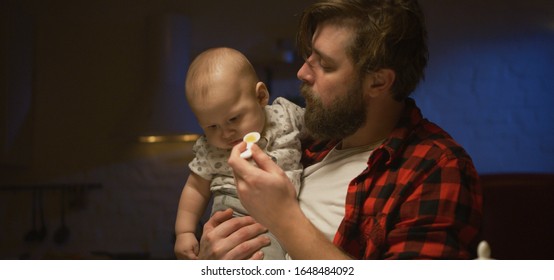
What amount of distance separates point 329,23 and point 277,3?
230 millimetres

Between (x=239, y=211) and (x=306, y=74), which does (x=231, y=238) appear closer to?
(x=239, y=211)

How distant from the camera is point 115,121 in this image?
1228 mm

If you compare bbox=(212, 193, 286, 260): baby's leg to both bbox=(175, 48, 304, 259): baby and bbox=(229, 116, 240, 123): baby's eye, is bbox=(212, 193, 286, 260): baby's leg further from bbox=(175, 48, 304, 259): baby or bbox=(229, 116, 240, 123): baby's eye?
→ bbox=(229, 116, 240, 123): baby's eye

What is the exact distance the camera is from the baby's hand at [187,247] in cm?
105

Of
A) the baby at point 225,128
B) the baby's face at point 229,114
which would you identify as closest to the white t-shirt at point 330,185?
the baby at point 225,128

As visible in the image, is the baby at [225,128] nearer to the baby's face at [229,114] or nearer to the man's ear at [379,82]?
the baby's face at [229,114]

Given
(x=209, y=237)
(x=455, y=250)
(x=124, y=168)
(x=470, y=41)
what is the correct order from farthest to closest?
(x=124, y=168), (x=470, y=41), (x=209, y=237), (x=455, y=250)

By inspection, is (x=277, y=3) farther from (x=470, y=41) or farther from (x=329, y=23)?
(x=470, y=41)

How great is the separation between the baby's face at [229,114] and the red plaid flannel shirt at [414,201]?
23 centimetres

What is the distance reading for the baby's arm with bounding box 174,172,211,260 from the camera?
1066 millimetres

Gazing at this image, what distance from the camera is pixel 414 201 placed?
83 centimetres

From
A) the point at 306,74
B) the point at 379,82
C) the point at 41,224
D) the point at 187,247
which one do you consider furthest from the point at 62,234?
the point at 379,82

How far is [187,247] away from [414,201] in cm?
48
